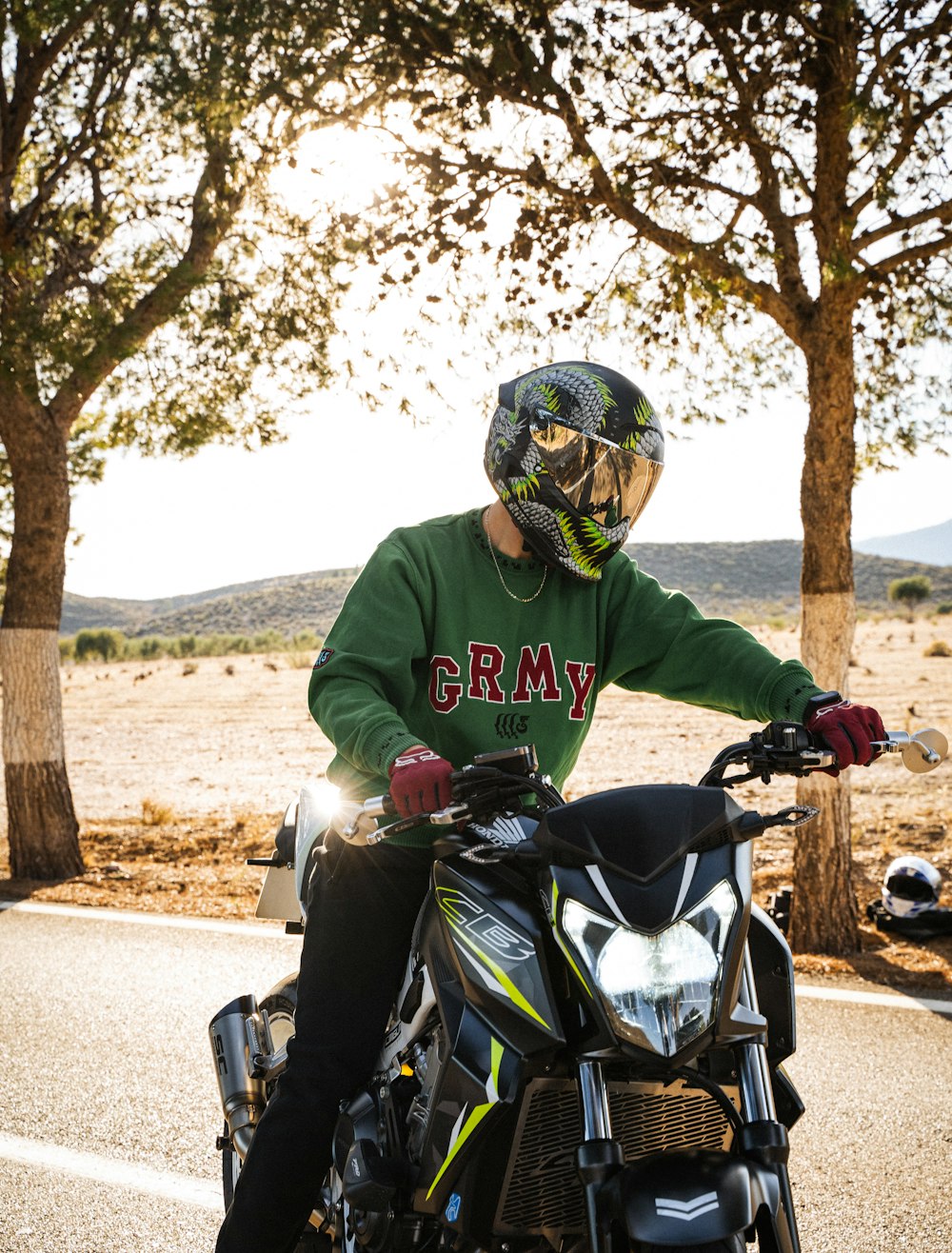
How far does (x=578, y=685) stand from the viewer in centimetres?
288

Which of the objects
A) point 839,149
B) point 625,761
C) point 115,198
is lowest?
point 625,761

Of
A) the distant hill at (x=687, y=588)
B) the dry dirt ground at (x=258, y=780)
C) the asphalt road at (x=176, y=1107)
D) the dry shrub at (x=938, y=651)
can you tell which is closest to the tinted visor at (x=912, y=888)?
the dry dirt ground at (x=258, y=780)

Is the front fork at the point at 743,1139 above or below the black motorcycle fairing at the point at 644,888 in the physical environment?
below

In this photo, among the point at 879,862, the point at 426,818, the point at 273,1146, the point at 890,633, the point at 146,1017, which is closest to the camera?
the point at 426,818

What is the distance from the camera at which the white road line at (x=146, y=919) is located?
686cm

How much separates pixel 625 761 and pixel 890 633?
31446 millimetres

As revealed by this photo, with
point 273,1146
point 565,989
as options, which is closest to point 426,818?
point 565,989

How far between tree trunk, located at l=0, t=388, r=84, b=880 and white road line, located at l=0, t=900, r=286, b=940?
3.88 feet

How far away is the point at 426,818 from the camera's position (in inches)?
81.8

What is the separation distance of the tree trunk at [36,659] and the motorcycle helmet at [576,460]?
727 centimetres

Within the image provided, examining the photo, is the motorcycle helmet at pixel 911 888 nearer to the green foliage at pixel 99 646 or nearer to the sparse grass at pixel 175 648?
the sparse grass at pixel 175 648

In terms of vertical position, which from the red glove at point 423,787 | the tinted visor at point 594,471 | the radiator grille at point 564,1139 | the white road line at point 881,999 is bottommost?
the white road line at point 881,999

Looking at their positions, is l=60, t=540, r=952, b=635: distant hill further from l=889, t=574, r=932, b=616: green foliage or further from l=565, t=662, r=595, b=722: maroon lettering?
l=565, t=662, r=595, b=722: maroon lettering

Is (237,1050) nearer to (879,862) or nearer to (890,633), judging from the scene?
(879,862)
